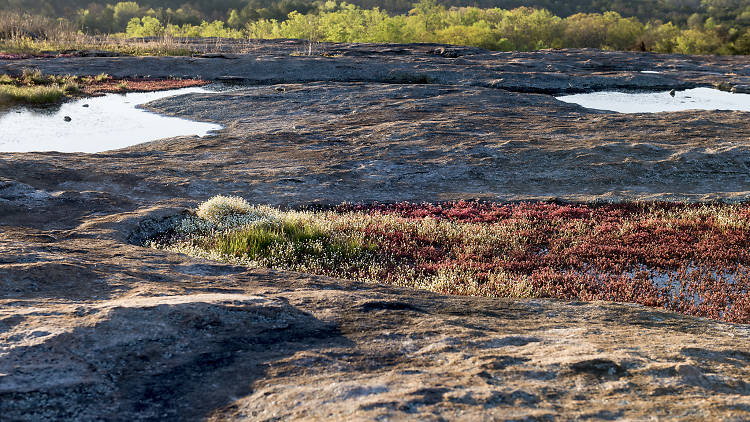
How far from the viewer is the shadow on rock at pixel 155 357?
3160mm

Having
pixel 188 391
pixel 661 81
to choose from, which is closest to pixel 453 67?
pixel 661 81

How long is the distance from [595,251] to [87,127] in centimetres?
2105

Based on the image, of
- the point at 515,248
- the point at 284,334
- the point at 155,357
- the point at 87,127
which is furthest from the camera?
the point at 87,127

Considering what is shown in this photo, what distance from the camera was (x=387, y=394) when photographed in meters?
3.17

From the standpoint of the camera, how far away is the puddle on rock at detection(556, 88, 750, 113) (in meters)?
29.3

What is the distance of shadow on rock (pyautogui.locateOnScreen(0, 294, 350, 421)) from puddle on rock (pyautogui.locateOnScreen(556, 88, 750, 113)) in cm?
2800

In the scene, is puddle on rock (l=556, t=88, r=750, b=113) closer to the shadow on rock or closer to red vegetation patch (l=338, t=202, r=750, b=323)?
red vegetation patch (l=338, t=202, r=750, b=323)

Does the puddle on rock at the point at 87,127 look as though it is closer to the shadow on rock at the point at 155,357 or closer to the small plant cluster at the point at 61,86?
the small plant cluster at the point at 61,86

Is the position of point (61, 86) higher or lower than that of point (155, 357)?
higher

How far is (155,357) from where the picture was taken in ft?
12.3

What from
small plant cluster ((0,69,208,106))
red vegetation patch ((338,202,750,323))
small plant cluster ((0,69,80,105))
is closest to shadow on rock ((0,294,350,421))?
red vegetation patch ((338,202,750,323))

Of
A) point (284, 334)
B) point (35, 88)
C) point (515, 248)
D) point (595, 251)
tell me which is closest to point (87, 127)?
point (35, 88)

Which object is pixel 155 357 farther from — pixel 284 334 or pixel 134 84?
pixel 134 84

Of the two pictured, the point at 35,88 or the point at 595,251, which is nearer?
the point at 595,251
